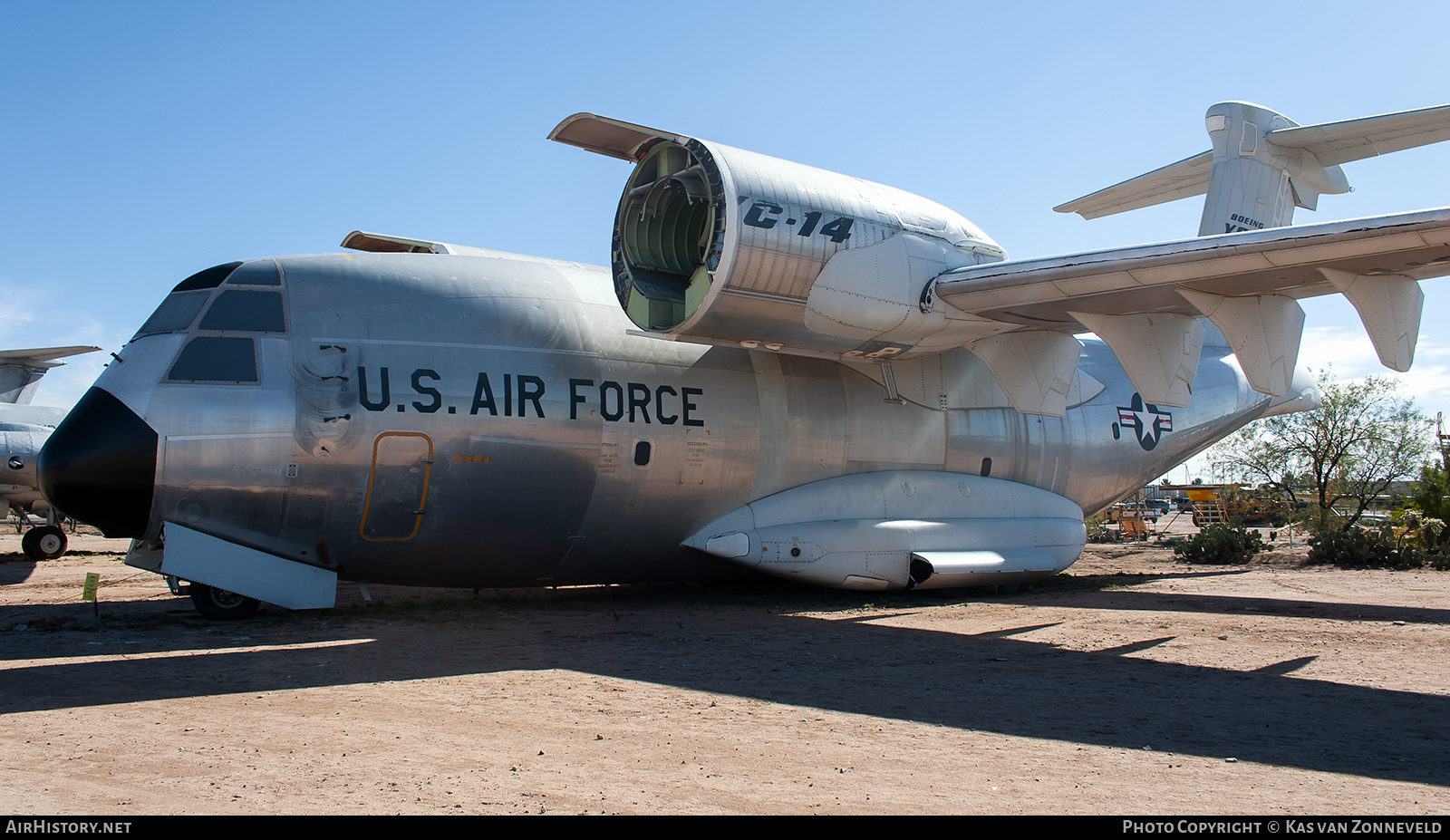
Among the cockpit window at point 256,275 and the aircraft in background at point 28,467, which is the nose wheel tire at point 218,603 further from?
the aircraft in background at point 28,467

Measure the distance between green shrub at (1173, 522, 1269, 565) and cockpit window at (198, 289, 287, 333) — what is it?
1631cm

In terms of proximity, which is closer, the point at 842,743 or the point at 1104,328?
the point at 842,743

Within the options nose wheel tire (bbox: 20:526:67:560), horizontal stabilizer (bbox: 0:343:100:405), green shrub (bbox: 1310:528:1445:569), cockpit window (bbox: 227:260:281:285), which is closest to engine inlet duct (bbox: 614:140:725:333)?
cockpit window (bbox: 227:260:281:285)

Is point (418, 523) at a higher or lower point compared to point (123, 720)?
higher

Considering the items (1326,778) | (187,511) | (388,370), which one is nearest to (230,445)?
(187,511)

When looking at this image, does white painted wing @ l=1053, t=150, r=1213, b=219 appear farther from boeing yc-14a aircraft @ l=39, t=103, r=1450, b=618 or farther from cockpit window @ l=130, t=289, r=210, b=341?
cockpit window @ l=130, t=289, r=210, b=341

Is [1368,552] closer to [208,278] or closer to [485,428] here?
[485,428]

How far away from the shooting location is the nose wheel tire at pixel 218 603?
885cm

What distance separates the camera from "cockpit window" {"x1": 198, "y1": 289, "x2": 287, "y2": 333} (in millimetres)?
8414

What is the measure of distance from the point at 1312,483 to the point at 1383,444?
7.07 feet
